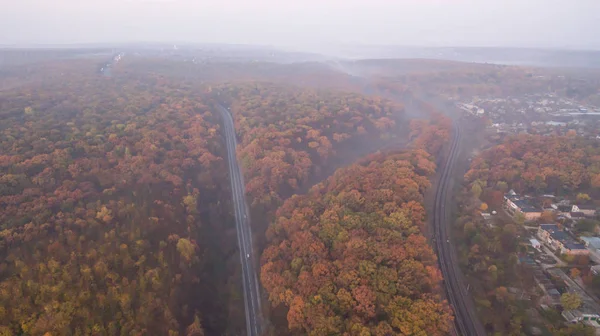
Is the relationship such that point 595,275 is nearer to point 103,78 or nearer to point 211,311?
point 211,311

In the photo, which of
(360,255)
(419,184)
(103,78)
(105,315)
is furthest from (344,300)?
(103,78)

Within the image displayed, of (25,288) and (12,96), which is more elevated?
(12,96)

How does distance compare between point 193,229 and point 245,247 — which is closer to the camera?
point 245,247

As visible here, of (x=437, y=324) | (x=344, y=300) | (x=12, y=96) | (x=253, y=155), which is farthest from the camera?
(x=12, y=96)

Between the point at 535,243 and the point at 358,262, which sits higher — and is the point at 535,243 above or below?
below

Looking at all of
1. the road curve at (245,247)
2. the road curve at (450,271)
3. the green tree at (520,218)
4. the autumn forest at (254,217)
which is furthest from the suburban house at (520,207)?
the road curve at (245,247)

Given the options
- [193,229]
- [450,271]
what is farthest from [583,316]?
[193,229]

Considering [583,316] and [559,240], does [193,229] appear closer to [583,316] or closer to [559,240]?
[583,316]
